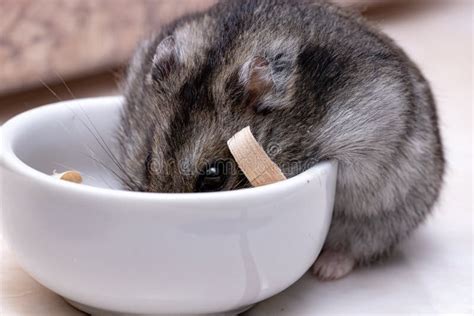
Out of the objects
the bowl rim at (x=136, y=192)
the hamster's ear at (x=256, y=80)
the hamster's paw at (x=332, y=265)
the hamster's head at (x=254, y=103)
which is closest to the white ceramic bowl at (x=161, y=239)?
the bowl rim at (x=136, y=192)

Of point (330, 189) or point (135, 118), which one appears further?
point (135, 118)

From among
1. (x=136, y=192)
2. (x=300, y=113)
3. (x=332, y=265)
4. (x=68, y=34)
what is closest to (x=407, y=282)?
(x=332, y=265)

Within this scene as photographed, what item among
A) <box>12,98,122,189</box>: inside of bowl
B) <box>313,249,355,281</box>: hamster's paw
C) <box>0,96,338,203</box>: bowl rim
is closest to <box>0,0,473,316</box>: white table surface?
<box>313,249,355,281</box>: hamster's paw

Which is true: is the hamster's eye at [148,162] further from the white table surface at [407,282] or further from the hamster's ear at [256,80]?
the white table surface at [407,282]

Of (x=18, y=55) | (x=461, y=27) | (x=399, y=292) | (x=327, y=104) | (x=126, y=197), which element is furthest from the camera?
(x=461, y=27)

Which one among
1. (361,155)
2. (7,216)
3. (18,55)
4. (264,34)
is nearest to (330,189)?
(361,155)

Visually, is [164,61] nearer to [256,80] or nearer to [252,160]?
[256,80]

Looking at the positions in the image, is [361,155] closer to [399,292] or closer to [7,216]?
[399,292]
